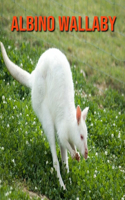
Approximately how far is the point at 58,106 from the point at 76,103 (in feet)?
7.32

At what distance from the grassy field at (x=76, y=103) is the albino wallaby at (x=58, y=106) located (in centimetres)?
38

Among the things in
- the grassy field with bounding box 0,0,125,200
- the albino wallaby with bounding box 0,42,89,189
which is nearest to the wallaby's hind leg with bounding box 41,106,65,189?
the albino wallaby with bounding box 0,42,89,189

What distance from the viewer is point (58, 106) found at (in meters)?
5.78

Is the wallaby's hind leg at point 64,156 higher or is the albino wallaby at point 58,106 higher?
the albino wallaby at point 58,106

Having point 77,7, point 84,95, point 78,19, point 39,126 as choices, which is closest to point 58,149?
point 39,126

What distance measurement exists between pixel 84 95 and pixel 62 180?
129 inches

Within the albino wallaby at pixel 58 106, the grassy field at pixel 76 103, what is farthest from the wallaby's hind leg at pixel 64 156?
the grassy field at pixel 76 103

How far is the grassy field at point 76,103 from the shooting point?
5664 mm

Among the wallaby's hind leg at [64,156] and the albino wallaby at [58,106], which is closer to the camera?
the albino wallaby at [58,106]

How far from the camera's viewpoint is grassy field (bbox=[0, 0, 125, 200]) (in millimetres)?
5664

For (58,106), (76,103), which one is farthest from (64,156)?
(76,103)

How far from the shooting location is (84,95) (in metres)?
8.80

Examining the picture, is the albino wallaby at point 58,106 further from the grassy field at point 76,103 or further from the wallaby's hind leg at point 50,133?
the grassy field at point 76,103

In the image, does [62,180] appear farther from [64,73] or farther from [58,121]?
[64,73]
